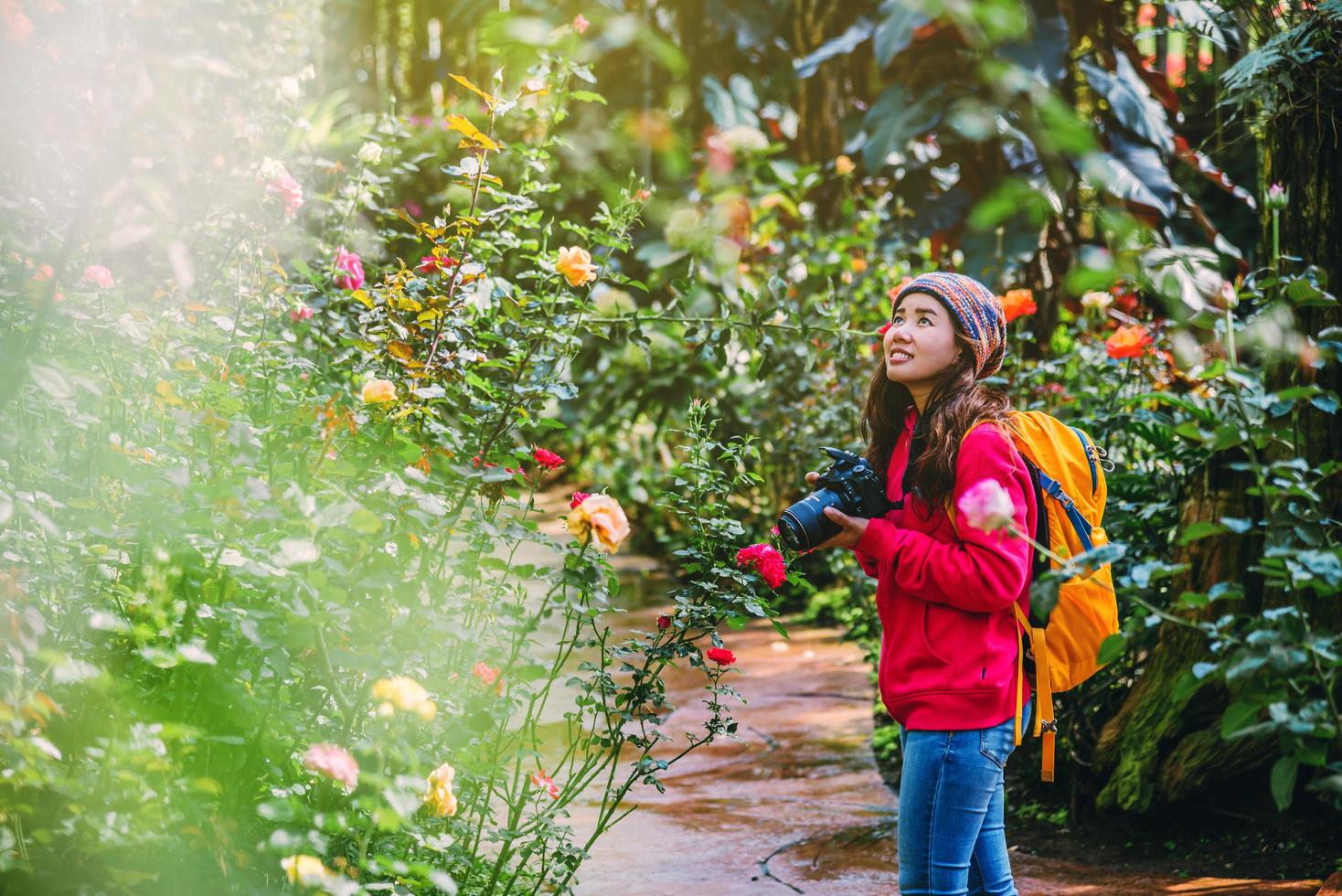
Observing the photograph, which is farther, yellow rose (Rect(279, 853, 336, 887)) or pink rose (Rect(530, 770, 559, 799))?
pink rose (Rect(530, 770, 559, 799))

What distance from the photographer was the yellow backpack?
171 centimetres

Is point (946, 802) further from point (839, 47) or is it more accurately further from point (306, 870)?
point (839, 47)

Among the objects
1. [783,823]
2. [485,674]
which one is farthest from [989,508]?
[783,823]

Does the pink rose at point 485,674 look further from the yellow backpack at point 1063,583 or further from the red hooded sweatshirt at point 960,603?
the yellow backpack at point 1063,583

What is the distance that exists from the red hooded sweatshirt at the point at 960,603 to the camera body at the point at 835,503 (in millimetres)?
49

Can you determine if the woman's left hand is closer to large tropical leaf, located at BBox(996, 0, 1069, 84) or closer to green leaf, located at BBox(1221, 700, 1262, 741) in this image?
green leaf, located at BBox(1221, 700, 1262, 741)

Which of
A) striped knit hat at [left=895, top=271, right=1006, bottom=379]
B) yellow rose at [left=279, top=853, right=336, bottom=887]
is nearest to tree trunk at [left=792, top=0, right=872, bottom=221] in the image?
striped knit hat at [left=895, top=271, right=1006, bottom=379]

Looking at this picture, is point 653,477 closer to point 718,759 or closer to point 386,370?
point 718,759

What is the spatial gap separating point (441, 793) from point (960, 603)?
75cm

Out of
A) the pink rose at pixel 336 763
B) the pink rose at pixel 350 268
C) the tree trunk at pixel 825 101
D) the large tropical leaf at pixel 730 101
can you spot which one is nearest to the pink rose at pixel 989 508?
the pink rose at pixel 336 763

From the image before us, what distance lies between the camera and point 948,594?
167cm

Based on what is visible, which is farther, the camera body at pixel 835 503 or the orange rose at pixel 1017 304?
the orange rose at pixel 1017 304

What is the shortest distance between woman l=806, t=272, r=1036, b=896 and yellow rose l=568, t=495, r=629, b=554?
0.40m

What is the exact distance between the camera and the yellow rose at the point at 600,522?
148cm
